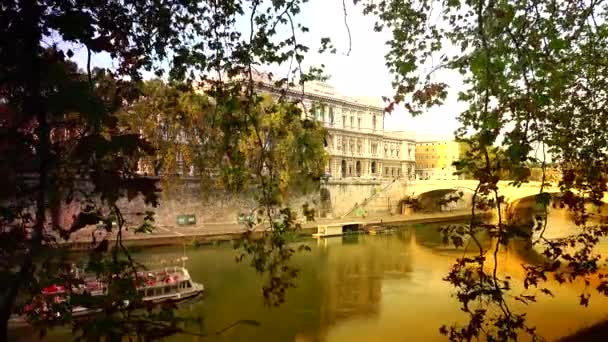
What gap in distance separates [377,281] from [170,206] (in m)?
8.58

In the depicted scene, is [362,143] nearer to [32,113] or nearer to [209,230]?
[209,230]

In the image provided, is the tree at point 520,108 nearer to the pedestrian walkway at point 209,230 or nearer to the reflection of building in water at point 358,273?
the reflection of building in water at point 358,273

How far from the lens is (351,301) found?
9.12 meters

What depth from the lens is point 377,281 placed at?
10.8m

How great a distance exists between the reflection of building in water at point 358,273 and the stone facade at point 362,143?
24.9ft

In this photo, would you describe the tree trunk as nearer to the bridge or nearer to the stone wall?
the stone wall

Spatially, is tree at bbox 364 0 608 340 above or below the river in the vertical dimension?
above

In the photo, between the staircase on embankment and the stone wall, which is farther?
the staircase on embankment

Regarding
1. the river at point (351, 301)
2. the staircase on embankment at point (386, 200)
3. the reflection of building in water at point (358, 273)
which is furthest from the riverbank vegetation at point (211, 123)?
the staircase on embankment at point (386, 200)

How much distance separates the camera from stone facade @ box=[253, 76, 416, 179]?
24250mm

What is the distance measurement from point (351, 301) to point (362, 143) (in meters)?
18.5

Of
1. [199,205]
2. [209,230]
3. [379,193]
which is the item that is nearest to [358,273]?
[209,230]

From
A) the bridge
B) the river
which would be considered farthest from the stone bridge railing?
the river

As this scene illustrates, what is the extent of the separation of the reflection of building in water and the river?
0.06ft
